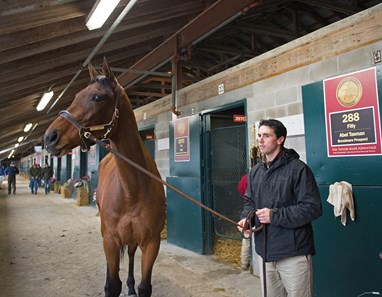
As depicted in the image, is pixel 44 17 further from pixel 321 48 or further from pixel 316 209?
pixel 316 209

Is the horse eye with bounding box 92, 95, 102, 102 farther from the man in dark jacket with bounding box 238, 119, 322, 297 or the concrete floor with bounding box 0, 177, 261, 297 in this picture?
the concrete floor with bounding box 0, 177, 261, 297

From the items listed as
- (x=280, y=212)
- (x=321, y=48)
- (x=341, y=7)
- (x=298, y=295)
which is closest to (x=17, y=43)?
(x=321, y=48)

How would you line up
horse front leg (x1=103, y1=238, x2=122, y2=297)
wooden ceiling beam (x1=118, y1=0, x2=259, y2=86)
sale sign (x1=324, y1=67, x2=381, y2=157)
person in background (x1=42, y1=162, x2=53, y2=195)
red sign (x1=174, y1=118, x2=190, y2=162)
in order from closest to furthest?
sale sign (x1=324, y1=67, x2=381, y2=157) < horse front leg (x1=103, y1=238, x2=122, y2=297) < wooden ceiling beam (x1=118, y1=0, x2=259, y2=86) < red sign (x1=174, y1=118, x2=190, y2=162) < person in background (x1=42, y1=162, x2=53, y2=195)

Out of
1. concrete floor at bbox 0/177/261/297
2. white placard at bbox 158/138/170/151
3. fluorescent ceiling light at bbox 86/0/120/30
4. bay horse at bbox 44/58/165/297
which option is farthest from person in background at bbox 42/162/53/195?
bay horse at bbox 44/58/165/297

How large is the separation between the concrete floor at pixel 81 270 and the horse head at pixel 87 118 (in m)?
1.79

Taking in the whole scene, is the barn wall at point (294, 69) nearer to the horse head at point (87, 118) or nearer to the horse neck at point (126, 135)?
the horse neck at point (126, 135)

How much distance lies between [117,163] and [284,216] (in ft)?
3.89

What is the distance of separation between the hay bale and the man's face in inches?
99.9

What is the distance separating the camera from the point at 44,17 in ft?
10.9

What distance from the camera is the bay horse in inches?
66.2

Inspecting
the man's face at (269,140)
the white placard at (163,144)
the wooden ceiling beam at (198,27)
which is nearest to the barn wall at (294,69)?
the wooden ceiling beam at (198,27)

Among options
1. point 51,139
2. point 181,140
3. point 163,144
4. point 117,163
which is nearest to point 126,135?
point 117,163

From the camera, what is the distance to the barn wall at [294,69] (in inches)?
87.8

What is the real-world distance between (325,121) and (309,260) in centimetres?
137
